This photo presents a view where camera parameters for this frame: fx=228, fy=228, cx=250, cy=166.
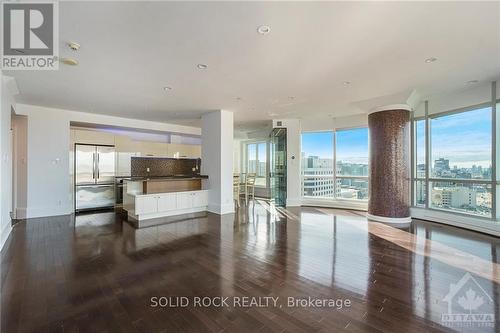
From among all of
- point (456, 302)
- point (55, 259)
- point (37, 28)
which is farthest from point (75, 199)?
point (456, 302)

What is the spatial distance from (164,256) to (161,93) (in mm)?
3281

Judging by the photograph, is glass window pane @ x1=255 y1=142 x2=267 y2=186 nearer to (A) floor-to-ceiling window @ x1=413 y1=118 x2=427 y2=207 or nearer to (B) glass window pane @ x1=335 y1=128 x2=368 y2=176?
(B) glass window pane @ x1=335 y1=128 x2=368 y2=176

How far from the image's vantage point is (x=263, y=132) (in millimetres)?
10094

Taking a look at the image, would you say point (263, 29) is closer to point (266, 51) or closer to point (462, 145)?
point (266, 51)

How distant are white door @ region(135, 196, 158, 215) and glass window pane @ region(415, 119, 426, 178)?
680 cm

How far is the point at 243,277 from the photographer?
8.85 ft

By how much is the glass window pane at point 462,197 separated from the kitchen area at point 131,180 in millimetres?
5985

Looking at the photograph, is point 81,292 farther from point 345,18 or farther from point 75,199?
point 75,199

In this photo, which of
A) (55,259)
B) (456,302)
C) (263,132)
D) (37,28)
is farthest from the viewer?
(263,132)

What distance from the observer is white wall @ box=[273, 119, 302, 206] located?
7.56 m

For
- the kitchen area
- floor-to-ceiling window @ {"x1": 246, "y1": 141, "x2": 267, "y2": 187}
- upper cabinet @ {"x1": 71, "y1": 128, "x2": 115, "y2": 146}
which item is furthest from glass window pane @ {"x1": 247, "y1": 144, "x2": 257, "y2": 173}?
upper cabinet @ {"x1": 71, "y1": 128, "x2": 115, "y2": 146}

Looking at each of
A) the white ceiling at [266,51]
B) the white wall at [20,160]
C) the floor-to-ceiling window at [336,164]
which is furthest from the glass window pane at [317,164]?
the white wall at [20,160]

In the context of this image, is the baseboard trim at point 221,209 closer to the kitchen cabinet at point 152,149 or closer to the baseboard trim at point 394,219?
the kitchen cabinet at point 152,149

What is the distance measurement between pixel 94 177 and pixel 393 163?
8.10 metres
